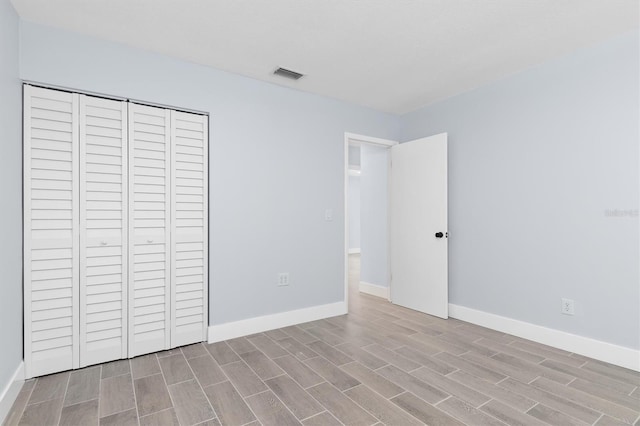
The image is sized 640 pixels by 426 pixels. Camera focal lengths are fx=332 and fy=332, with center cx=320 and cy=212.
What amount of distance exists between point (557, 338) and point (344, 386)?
2.00 meters

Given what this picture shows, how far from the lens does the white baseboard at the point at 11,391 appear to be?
6.19 feet

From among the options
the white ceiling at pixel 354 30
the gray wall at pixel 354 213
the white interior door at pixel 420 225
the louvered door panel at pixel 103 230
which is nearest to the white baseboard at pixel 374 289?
the white interior door at pixel 420 225

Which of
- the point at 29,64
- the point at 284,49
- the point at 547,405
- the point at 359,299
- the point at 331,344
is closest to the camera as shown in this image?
the point at 547,405

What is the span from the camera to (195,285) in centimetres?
302

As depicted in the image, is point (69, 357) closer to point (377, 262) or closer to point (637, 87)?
point (377, 262)

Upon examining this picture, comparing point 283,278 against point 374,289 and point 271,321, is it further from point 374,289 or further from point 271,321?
point 374,289

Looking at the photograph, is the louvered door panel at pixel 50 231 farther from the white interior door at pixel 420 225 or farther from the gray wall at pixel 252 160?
the white interior door at pixel 420 225

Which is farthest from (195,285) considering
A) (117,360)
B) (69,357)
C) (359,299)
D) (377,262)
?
(377,262)

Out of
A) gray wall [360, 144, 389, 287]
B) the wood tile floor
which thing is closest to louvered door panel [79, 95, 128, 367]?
the wood tile floor

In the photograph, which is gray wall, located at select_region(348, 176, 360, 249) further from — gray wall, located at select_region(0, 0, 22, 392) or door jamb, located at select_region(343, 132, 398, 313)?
gray wall, located at select_region(0, 0, 22, 392)

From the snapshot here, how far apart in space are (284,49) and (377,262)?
3171mm

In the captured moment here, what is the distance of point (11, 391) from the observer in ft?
6.76

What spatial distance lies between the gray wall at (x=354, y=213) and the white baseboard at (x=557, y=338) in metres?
6.74

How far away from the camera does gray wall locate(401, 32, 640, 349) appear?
8.39 ft
